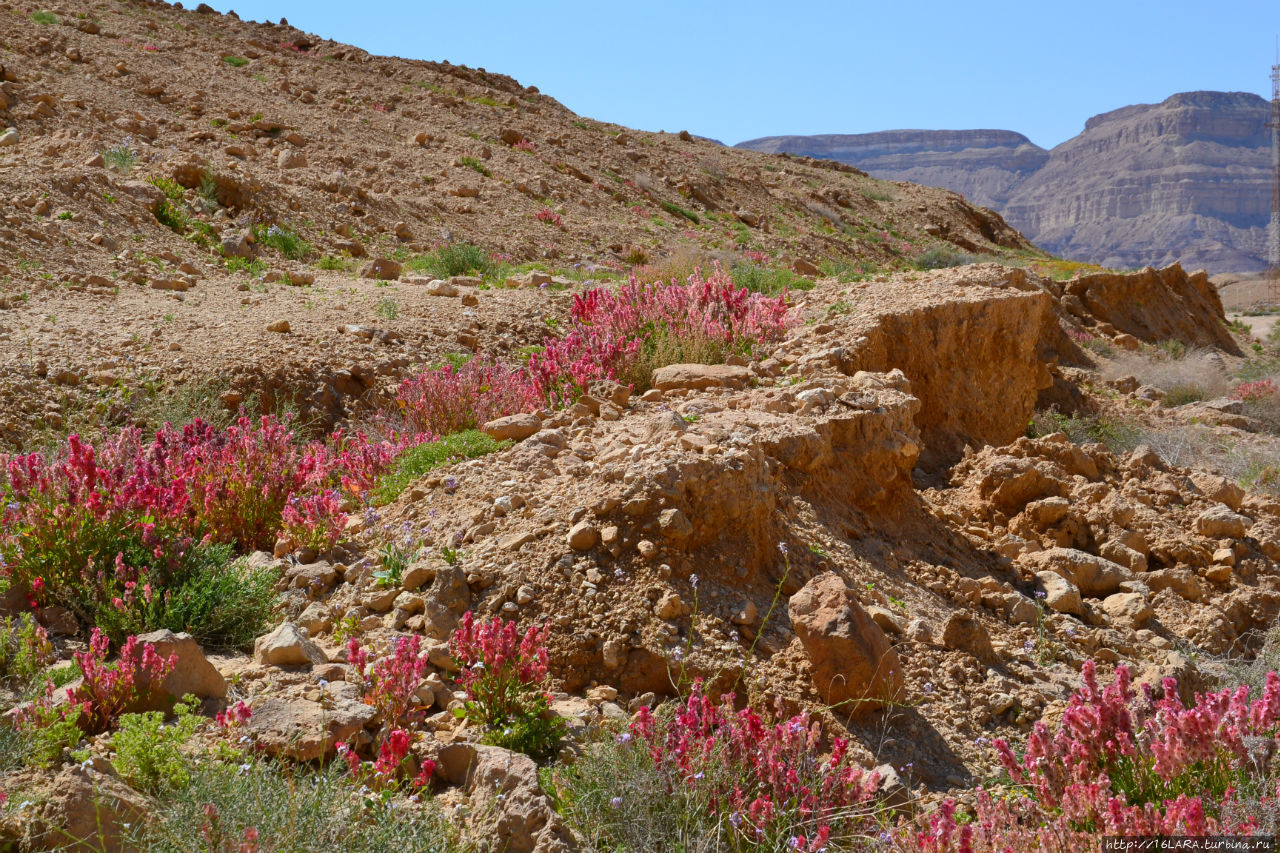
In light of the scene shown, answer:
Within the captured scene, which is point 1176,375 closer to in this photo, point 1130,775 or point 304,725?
point 1130,775

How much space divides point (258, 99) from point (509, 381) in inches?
564

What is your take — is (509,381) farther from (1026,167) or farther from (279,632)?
(1026,167)

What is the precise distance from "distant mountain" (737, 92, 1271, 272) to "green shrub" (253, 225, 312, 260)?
100 meters

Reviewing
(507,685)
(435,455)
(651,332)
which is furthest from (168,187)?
(507,685)

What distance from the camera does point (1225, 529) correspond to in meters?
5.22

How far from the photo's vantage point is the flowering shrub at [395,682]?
2.78 m

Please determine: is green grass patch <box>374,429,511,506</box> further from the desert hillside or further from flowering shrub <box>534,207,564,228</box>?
flowering shrub <box>534,207,564,228</box>

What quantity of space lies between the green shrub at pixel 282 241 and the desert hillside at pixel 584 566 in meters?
0.43

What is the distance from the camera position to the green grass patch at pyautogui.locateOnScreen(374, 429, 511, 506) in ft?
15.7

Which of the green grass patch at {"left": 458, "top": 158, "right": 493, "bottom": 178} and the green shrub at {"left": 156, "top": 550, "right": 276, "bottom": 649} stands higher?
the green grass patch at {"left": 458, "top": 158, "right": 493, "bottom": 178}

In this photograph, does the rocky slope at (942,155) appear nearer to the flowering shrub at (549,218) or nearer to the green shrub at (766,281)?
the flowering shrub at (549,218)

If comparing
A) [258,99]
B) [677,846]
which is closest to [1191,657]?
[677,846]

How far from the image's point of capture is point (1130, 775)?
8.17 feet

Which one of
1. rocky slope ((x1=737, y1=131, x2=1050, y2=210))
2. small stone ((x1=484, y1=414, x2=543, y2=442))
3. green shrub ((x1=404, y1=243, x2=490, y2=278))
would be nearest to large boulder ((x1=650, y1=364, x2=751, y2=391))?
small stone ((x1=484, y1=414, x2=543, y2=442))
